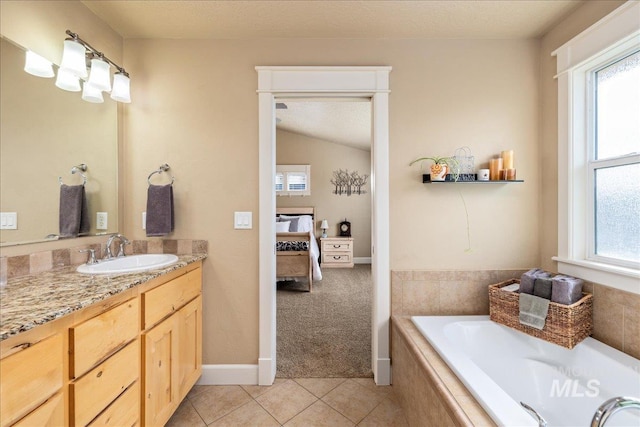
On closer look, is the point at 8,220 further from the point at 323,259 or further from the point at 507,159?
the point at 323,259

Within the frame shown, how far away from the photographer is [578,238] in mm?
1646

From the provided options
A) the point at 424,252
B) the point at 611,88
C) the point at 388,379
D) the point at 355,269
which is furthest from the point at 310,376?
the point at 355,269

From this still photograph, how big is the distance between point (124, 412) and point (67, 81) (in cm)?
171

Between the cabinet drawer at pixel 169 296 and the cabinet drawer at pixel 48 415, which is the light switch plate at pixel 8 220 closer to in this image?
the cabinet drawer at pixel 169 296

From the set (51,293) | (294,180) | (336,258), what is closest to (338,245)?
(336,258)

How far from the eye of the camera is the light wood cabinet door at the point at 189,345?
1.54 meters

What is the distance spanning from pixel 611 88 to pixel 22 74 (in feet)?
10.2

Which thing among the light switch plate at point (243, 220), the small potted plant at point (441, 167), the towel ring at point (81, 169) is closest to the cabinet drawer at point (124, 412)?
the light switch plate at point (243, 220)

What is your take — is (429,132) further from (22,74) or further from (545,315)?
(22,74)

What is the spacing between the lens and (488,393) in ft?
3.30

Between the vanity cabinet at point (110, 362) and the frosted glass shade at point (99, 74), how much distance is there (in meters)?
1.18

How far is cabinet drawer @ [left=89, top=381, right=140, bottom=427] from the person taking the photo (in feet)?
3.29

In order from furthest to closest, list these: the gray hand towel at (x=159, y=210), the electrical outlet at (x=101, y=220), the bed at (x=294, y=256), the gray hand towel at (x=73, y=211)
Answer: the bed at (x=294, y=256)
the gray hand towel at (x=159, y=210)
the electrical outlet at (x=101, y=220)
the gray hand towel at (x=73, y=211)

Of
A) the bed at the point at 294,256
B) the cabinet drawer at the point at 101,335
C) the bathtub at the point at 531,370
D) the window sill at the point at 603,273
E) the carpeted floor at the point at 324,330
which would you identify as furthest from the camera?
the bed at the point at 294,256
